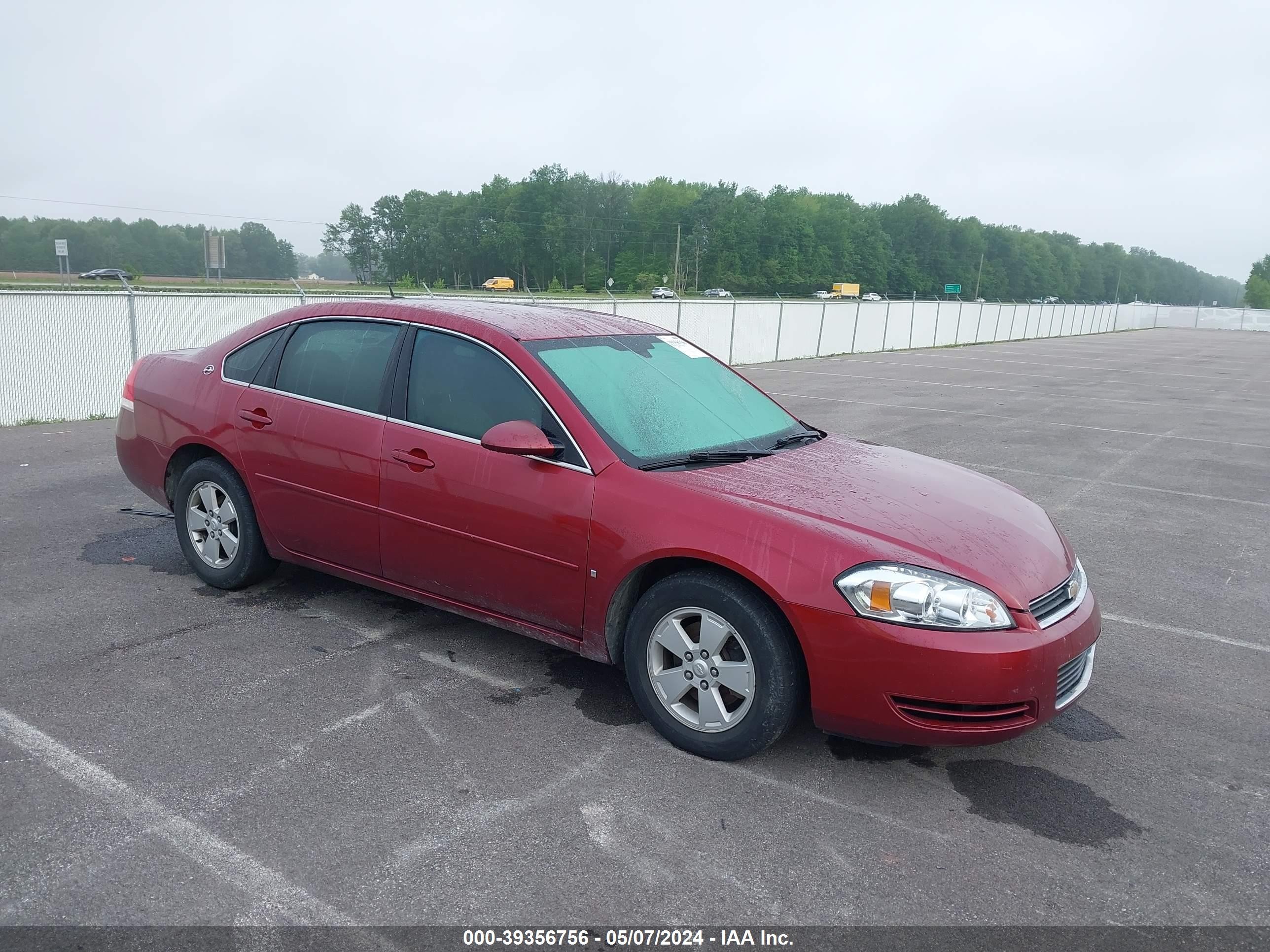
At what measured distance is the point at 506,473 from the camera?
12.7 feet

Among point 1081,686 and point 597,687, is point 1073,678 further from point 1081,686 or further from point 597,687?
point 597,687

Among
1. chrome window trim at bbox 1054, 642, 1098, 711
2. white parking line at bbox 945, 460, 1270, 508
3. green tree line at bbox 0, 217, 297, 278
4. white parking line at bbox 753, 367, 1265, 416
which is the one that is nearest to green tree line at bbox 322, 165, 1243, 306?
green tree line at bbox 0, 217, 297, 278

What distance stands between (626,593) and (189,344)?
10.9m

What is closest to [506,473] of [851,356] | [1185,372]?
[851,356]

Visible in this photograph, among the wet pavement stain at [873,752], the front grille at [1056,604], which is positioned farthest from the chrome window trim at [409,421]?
the front grille at [1056,604]

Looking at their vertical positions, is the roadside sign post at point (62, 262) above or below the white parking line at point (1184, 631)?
above

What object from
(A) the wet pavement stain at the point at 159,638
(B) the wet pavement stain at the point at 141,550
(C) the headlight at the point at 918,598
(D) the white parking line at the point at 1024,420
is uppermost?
(C) the headlight at the point at 918,598

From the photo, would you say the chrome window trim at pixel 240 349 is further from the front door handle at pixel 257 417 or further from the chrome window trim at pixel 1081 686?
the chrome window trim at pixel 1081 686

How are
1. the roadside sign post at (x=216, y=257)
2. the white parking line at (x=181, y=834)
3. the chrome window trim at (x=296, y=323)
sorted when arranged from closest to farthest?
the white parking line at (x=181, y=834) → the chrome window trim at (x=296, y=323) → the roadside sign post at (x=216, y=257)

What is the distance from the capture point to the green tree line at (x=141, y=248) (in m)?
34.2

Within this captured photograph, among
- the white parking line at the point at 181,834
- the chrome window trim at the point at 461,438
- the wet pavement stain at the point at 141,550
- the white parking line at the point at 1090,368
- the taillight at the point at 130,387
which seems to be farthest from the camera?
the white parking line at the point at 1090,368

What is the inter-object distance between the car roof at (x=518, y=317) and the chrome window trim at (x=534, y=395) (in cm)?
8

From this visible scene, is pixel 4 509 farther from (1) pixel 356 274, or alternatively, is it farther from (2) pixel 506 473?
(1) pixel 356 274

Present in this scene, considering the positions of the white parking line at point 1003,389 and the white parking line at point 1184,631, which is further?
the white parking line at point 1003,389
